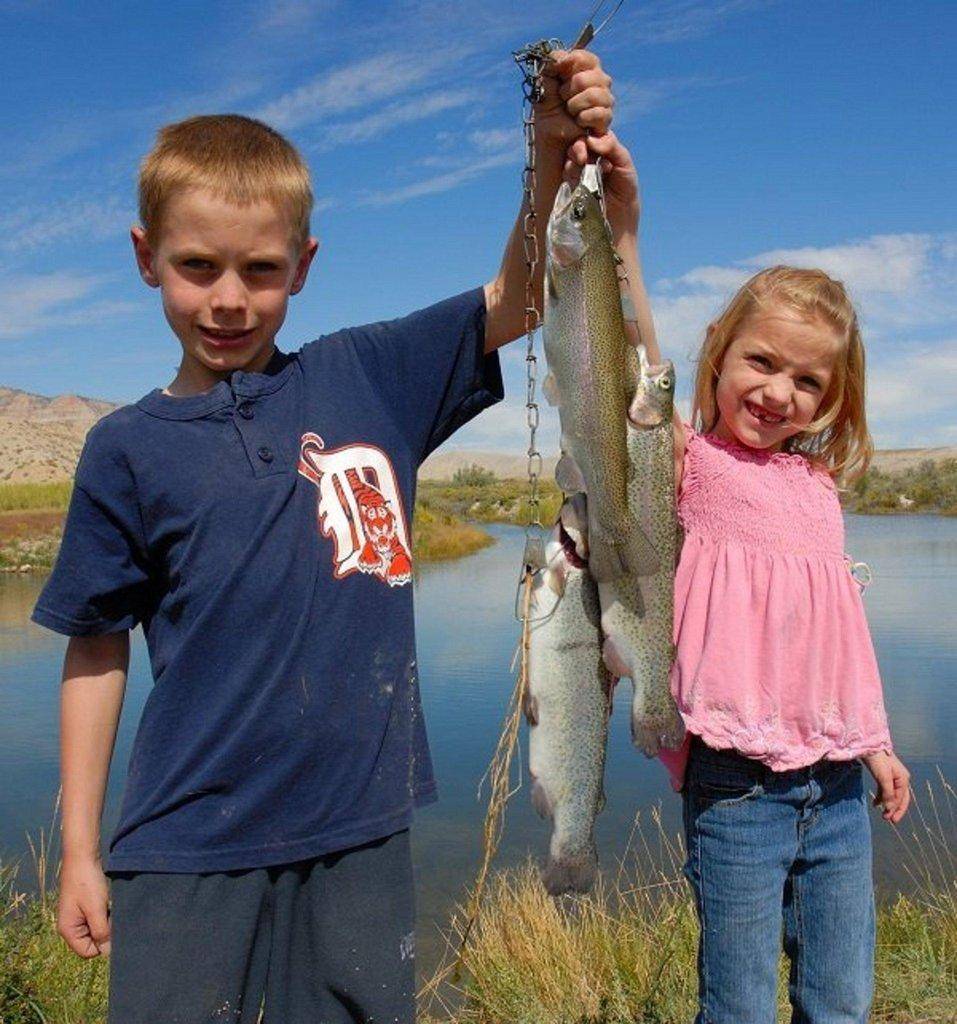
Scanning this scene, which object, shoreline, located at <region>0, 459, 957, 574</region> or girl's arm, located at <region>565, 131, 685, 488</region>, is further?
shoreline, located at <region>0, 459, 957, 574</region>

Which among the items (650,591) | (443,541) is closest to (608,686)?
(650,591)

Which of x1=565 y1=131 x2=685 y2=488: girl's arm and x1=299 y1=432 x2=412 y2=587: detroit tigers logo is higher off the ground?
x1=565 y1=131 x2=685 y2=488: girl's arm

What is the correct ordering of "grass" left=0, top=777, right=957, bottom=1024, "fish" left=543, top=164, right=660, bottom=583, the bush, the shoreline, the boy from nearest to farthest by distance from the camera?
"fish" left=543, top=164, right=660, bottom=583 < the boy < "grass" left=0, top=777, right=957, bottom=1024 < the shoreline < the bush

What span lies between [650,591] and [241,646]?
966 mm

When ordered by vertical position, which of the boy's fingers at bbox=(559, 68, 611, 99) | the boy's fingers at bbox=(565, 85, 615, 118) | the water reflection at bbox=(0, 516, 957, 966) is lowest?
the water reflection at bbox=(0, 516, 957, 966)

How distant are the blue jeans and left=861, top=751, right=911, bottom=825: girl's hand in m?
0.12

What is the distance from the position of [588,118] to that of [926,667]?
12991 millimetres

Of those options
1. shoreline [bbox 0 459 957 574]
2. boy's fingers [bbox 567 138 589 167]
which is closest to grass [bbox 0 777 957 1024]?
boy's fingers [bbox 567 138 589 167]

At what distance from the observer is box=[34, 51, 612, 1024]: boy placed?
93.2 inches

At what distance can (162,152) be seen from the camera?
257 centimetres

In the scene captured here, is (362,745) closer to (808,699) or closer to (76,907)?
(76,907)

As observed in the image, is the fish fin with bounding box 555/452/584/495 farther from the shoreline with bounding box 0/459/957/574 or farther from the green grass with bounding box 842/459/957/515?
the green grass with bounding box 842/459/957/515

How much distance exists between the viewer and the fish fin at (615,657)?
8.10 ft

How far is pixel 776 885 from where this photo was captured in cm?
273
